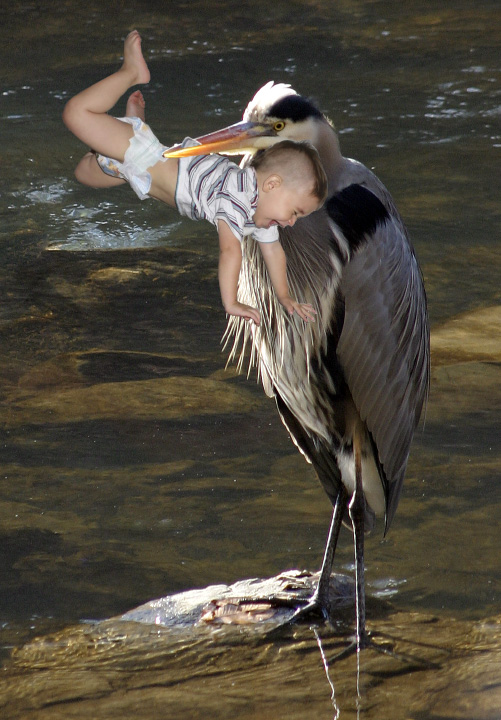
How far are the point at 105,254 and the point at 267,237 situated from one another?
449 centimetres

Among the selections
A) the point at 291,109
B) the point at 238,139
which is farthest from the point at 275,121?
the point at 238,139

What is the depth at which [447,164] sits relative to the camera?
28.7 ft

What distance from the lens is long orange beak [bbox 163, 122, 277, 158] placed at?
105 inches

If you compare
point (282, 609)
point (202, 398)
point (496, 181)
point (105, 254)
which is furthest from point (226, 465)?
point (496, 181)

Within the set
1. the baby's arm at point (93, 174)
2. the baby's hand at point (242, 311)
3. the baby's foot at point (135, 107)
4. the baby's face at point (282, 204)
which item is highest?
the baby's foot at point (135, 107)

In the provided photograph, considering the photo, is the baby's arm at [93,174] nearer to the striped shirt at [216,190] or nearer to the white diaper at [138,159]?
the white diaper at [138,159]

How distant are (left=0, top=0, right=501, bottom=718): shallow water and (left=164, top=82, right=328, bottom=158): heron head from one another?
4.97 feet

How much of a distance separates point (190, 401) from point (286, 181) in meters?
2.68

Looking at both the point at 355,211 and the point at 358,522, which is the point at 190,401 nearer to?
the point at 358,522

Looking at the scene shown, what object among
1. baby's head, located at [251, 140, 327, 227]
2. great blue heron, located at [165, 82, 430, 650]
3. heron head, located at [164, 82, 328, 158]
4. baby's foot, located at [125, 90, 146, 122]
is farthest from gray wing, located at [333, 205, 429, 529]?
baby's foot, located at [125, 90, 146, 122]

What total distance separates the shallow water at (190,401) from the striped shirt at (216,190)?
1332 millimetres

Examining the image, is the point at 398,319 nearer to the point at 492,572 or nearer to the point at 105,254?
the point at 492,572

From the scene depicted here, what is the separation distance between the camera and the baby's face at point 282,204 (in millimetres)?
2592

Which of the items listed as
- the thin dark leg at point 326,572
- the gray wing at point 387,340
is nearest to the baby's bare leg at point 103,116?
the gray wing at point 387,340
